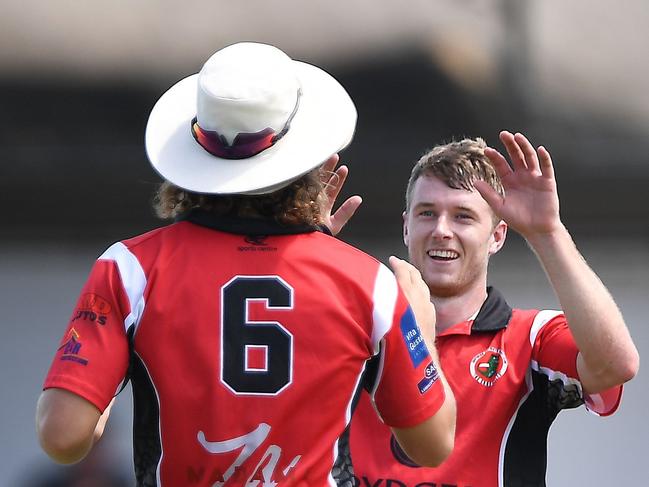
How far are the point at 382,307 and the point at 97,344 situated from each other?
0.48 metres

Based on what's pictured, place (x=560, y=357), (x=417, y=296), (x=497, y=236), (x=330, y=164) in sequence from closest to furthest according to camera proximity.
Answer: (x=417, y=296) < (x=330, y=164) < (x=560, y=357) < (x=497, y=236)

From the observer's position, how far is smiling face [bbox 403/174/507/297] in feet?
9.83

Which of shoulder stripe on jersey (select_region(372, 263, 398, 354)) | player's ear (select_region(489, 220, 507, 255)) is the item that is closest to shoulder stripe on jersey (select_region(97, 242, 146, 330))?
shoulder stripe on jersey (select_region(372, 263, 398, 354))

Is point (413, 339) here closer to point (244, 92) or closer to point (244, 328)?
point (244, 328)

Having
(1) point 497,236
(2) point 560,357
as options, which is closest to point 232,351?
(2) point 560,357

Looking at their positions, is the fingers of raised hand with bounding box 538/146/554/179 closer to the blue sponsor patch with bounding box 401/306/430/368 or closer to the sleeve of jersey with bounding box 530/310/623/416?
the sleeve of jersey with bounding box 530/310/623/416

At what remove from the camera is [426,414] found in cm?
210

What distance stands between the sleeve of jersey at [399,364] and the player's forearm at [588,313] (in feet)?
1.70

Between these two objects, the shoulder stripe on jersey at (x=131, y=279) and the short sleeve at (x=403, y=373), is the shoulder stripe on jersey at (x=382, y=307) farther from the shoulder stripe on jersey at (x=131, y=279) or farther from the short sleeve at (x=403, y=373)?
the shoulder stripe on jersey at (x=131, y=279)

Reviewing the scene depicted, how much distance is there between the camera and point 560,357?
108 inches

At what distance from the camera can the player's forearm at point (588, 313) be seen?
253 centimetres

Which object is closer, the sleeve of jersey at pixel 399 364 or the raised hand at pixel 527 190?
the sleeve of jersey at pixel 399 364

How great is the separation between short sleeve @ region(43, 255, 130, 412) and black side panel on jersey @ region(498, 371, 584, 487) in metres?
1.09
